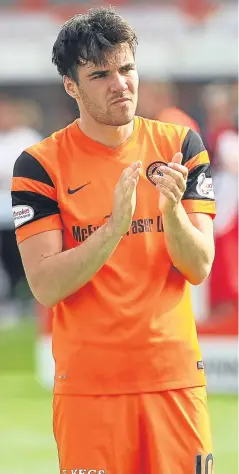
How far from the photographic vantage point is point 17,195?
4.48m

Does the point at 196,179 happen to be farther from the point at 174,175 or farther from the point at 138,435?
the point at 138,435

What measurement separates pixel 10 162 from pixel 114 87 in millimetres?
9823

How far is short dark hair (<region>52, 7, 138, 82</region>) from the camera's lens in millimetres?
4371

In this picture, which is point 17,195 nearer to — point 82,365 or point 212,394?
point 82,365

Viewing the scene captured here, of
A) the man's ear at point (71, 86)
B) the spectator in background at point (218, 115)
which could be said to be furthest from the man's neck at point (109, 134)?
the spectator in background at point (218, 115)

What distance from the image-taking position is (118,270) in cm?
433

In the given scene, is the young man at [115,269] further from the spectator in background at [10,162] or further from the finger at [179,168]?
the spectator in background at [10,162]

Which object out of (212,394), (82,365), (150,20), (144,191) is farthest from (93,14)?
(150,20)

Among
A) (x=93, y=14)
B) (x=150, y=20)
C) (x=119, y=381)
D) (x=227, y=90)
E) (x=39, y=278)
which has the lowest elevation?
(x=119, y=381)

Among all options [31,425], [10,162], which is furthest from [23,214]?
[10,162]

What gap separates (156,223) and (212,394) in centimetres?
Answer: 683

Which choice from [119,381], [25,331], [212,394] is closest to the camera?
[119,381]

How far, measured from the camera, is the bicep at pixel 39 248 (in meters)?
4.38

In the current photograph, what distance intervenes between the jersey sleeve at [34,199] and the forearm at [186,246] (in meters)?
0.43
